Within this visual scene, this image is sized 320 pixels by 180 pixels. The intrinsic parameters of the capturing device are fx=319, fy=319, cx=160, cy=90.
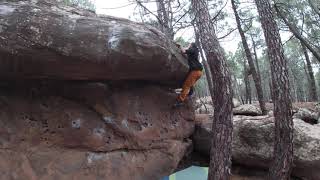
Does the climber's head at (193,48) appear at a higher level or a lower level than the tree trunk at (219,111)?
higher

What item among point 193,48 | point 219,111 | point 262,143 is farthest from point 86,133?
point 262,143

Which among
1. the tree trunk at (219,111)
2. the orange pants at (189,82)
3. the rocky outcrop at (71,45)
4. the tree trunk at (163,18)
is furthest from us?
the tree trunk at (163,18)

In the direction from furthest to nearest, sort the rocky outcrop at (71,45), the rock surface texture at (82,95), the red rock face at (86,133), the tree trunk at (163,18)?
1. the tree trunk at (163,18)
2. the red rock face at (86,133)
3. the rock surface texture at (82,95)
4. the rocky outcrop at (71,45)

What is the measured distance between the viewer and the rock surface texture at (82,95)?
208 inches

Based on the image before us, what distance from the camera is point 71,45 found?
537cm

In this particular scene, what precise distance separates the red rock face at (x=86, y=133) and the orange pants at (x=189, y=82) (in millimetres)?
470

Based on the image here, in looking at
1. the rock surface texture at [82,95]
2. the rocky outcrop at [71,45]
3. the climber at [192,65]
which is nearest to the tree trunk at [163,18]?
the climber at [192,65]

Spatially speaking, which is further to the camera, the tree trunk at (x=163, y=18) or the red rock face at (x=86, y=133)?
the tree trunk at (x=163, y=18)

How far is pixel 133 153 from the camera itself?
6797 millimetres

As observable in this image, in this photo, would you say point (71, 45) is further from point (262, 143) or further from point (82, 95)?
point (262, 143)

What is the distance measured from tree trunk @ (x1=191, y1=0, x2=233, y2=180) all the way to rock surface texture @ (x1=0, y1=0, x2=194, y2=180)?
0.78m

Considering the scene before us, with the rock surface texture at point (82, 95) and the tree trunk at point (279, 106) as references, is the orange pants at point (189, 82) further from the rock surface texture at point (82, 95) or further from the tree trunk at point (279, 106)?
the tree trunk at point (279, 106)

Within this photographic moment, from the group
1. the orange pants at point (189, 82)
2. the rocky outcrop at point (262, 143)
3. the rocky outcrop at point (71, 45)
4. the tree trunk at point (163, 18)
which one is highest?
the tree trunk at point (163, 18)

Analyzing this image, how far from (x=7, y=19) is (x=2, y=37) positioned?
297mm
